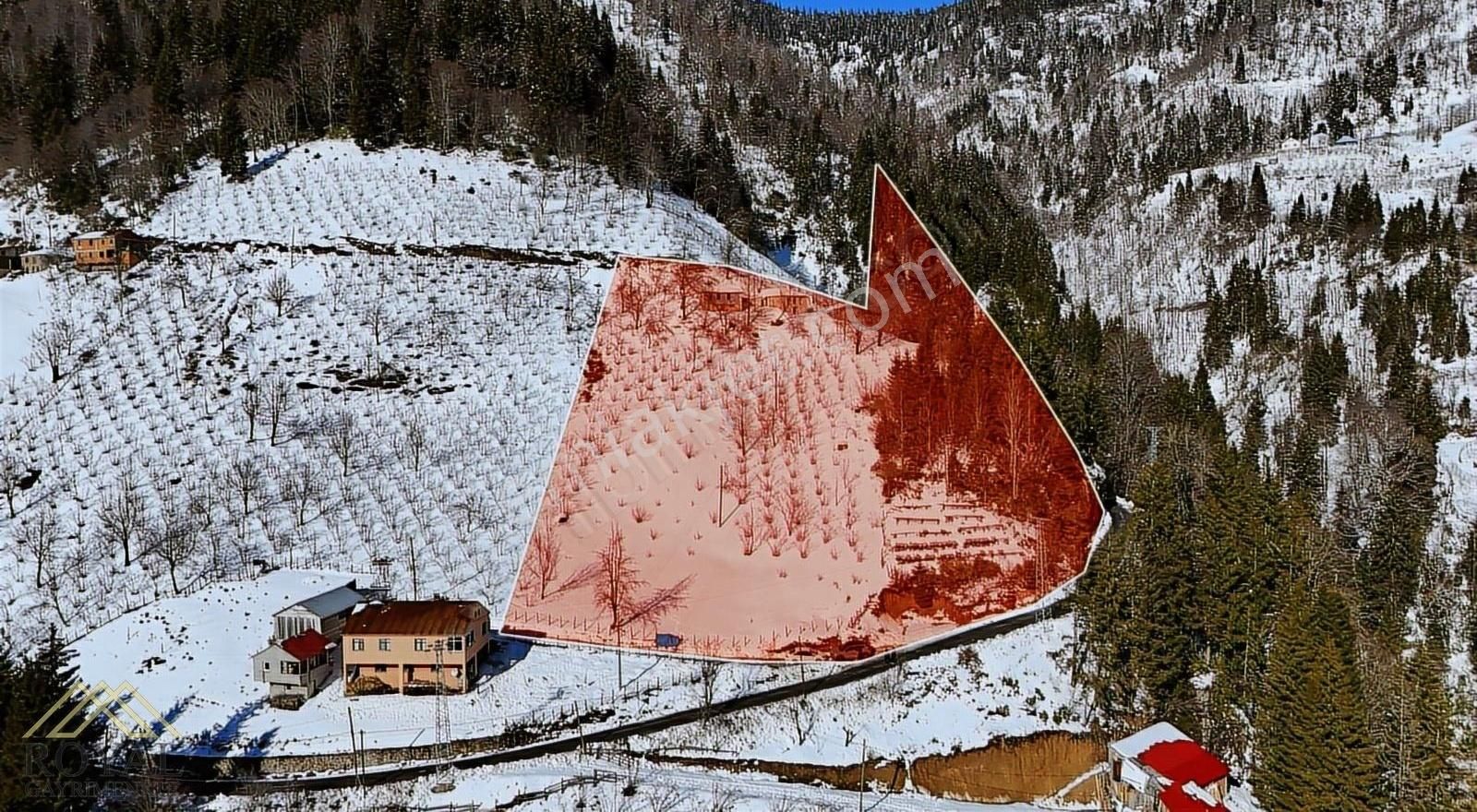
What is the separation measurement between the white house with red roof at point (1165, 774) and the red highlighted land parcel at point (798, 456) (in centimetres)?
642

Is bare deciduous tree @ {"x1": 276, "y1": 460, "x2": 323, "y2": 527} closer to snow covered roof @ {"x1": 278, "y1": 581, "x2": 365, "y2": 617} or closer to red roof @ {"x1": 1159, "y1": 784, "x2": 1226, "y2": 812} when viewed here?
snow covered roof @ {"x1": 278, "y1": 581, "x2": 365, "y2": 617}

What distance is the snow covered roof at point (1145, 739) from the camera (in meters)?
11.0

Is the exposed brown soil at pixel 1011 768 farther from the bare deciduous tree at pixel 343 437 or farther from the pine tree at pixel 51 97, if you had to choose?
the pine tree at pixel 51 97

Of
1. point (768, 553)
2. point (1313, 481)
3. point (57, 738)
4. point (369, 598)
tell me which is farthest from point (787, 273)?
point (768, 553)

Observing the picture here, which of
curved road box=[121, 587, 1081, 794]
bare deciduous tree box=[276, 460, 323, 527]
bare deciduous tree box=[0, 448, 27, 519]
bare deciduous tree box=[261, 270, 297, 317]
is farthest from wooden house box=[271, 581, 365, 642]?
bare deciduous tree box=[261, 270, 297, 317]

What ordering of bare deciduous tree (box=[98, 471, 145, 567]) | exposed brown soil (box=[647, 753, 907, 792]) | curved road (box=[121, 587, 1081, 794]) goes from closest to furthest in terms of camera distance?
curved road (box=[121, 587, 1081, 794]) < exposed brown soil (box=[647, 753, 907, 792]) < bare deciduous tree (box=[98, 471, 145, 567])

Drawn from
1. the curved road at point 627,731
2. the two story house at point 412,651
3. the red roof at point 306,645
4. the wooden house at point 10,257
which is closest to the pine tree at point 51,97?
the wooden house at point 10,257

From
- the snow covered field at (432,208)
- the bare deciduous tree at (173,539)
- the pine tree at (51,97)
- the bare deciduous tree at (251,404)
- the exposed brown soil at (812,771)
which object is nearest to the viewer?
the exposed brown soil at (812,771)

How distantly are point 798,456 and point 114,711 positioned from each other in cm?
1249

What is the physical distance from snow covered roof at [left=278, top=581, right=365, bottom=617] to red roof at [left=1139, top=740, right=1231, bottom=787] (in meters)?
11.5

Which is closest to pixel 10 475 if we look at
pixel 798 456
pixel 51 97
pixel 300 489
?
pixel 300 489

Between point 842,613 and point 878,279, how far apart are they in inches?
85.2

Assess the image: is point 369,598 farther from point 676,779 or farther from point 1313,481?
point 1313,481

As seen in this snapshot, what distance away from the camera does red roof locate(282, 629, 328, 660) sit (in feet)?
43.5
